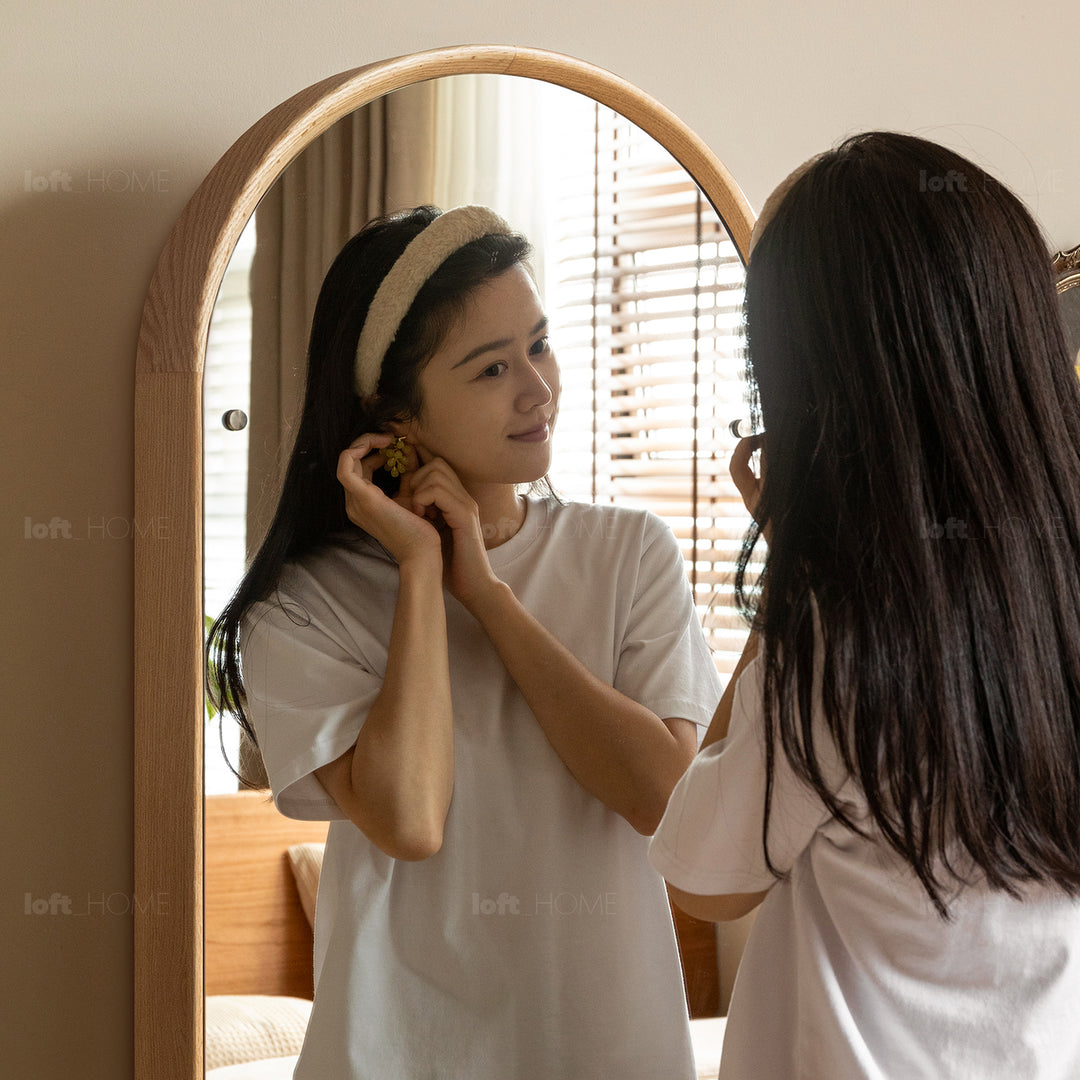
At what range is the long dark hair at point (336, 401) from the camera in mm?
807

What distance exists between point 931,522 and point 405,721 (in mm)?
362

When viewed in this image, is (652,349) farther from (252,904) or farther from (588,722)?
(252,904)

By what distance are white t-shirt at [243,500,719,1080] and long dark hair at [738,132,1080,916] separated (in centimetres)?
27

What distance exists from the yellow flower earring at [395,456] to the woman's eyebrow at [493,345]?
7 centimetres

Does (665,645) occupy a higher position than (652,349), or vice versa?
(652,349)

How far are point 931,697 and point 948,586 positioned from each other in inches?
2.2

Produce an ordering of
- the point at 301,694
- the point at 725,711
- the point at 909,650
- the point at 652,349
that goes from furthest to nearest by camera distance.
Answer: the point at 652,349 < the point at 301,694 < the point at 725,711 < the point at 909,650

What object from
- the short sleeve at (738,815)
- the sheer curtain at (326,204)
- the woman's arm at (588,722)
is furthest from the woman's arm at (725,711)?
the sheer curtain at (326,204)

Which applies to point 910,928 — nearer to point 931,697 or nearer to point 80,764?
point 931,697

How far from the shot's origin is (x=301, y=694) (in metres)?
0.77

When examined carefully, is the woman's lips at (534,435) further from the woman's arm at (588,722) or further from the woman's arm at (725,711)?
the woman's arm at (725,711)

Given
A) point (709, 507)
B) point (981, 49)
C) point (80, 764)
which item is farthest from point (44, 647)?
point (981, 49)

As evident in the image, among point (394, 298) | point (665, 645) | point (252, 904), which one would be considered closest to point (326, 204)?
point (394, 298)

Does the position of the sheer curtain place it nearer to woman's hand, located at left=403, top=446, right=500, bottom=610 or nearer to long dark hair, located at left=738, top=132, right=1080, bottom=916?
woman's hand, located at left=403, top=446, right=500, bottom=610
